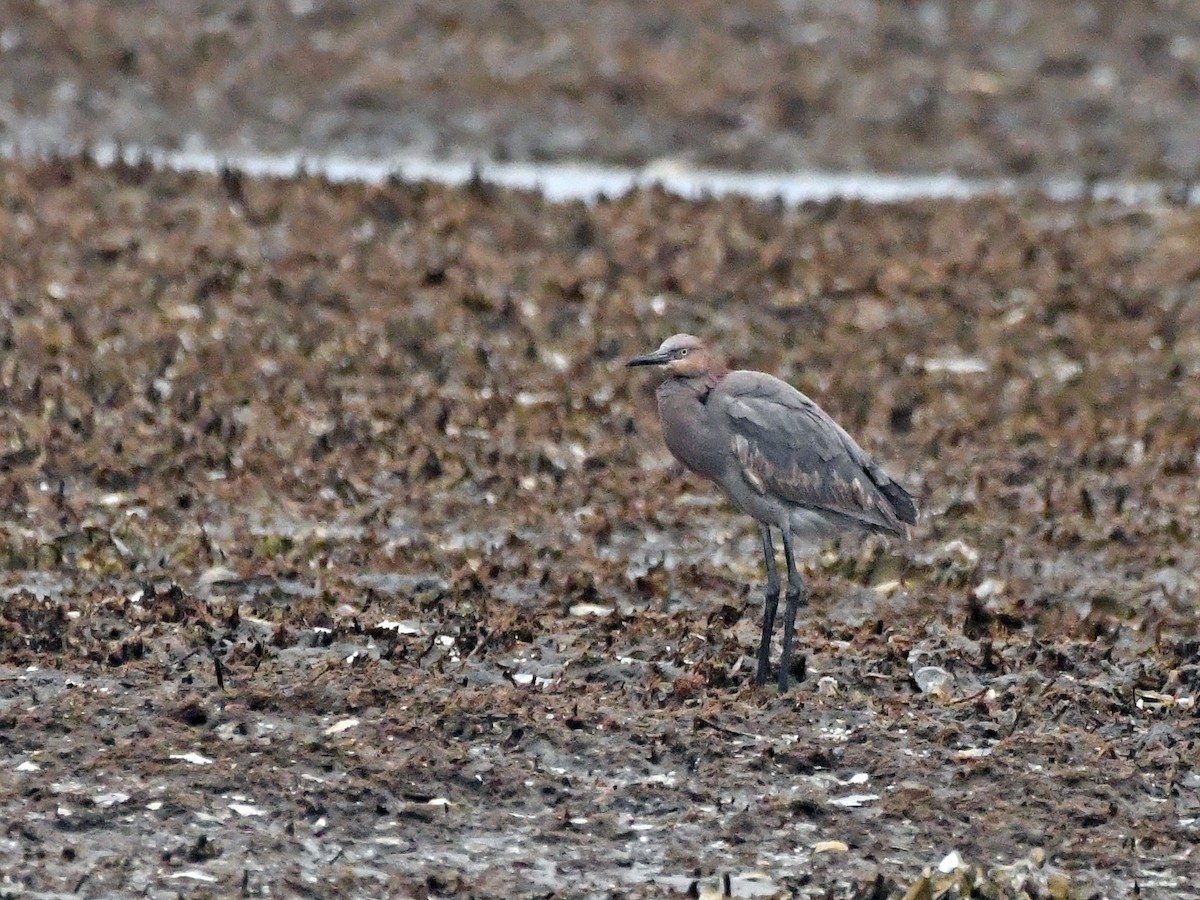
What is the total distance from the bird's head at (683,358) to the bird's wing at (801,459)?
0.36 ft

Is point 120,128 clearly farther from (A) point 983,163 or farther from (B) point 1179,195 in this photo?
(B) point 1179,195

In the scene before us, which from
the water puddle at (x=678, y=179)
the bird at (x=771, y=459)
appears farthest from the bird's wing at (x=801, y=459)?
the water puddle at (x=678, y=179)

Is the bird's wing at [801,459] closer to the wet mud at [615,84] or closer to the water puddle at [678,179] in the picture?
the water puddle at [678,179]

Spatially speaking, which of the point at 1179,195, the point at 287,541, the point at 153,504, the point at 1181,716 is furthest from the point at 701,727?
the point at 1179,195

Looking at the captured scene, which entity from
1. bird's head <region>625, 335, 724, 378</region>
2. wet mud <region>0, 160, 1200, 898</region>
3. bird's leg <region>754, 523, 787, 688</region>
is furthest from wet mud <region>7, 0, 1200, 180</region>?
bird's leg <region>754, 523, 787, 688</region>

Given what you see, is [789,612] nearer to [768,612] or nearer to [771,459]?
[768,612]

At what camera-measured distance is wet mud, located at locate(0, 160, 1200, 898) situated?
7.42 meters

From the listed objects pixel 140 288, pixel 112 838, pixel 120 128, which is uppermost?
pixel 120 128

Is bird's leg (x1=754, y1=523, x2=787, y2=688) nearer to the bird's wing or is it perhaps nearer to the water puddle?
the bird's wing

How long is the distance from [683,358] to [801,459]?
1.98 ft

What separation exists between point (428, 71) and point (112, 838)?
16567mm

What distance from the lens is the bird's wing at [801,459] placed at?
8773 millimetres

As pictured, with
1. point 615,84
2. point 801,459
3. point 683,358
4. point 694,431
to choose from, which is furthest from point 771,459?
point 615,84

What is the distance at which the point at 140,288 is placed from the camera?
48.4 feet
